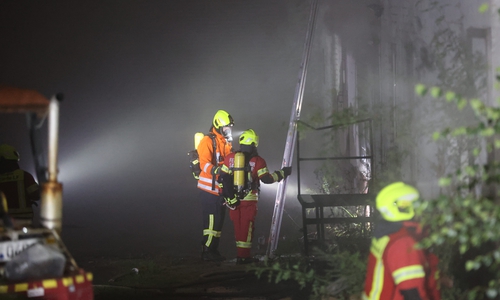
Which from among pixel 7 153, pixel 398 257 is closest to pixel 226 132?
pixel 7 153

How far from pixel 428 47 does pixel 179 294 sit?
3.68 metres

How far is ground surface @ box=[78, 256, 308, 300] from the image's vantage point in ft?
22.8

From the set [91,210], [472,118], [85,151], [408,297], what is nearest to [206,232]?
[472,118]

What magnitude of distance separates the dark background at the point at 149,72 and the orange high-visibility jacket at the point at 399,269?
17360 millimetres

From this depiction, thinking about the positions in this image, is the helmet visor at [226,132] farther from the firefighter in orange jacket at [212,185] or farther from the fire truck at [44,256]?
the fire truck at [44,256]

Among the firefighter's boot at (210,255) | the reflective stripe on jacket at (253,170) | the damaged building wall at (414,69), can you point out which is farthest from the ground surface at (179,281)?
the damaged building wall at (414,69)

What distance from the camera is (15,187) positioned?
7195mm

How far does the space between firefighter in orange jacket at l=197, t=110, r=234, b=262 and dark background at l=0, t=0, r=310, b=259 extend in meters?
12.0

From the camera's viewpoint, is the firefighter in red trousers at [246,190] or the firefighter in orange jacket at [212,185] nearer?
the firefighter in red trousers at [246,190]

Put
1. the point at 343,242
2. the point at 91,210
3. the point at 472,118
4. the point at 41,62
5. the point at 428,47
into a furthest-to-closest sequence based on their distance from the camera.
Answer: the point at 41,62 < the point at 91,210 < the point at 343,242 < the point at 428,47 < the point at 472,118

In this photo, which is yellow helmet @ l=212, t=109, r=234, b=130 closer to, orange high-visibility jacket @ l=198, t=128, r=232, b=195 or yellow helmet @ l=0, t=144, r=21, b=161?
orange high-visibility jacket @ l=198, t=128, r=232, b=195

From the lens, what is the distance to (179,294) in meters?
7.00

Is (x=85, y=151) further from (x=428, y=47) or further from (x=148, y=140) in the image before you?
(x=428, y=47)

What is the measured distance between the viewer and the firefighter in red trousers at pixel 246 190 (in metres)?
8.55
